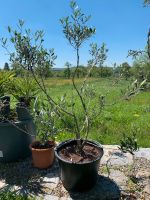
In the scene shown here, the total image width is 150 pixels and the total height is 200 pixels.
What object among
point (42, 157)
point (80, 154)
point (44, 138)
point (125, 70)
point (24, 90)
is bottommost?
point (42, 157)

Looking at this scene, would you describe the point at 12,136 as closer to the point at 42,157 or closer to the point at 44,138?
the point at 44,138

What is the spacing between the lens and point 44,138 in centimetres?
585

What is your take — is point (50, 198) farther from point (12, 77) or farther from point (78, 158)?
point (12, 77)

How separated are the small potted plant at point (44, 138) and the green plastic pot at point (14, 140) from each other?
0.93 ft

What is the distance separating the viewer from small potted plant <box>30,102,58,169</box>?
529 cm

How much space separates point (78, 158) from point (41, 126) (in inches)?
40.6

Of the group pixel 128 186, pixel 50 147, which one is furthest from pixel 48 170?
pixel 128 186

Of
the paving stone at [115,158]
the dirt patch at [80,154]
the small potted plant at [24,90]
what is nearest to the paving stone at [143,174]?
the paving stone at [115,158]

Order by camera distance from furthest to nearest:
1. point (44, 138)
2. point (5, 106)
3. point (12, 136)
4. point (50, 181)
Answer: point (5, 106), point (12, 136), point (44, 138), point (50, 181)

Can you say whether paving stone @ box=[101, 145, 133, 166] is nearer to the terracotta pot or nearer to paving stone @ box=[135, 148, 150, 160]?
paving stone @ box=[135, 148, 150, 160]

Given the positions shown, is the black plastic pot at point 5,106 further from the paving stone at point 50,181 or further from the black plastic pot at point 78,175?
the black plastic pot at point 78,175

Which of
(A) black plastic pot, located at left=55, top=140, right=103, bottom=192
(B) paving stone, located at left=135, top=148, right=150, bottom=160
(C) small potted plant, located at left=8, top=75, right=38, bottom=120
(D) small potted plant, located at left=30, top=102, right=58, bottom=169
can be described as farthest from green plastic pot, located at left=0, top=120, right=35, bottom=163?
(B) paving stone, located at left=135, top=148, right=150, bottom=160

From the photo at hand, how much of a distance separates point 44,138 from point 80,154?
1022mm

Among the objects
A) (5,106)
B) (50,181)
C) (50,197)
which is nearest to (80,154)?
(50,181)
